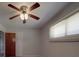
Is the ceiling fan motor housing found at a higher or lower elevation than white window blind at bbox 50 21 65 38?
higher

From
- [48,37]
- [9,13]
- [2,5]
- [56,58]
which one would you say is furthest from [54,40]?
[2,5]

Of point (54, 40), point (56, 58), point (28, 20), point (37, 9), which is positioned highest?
point (37, 9)

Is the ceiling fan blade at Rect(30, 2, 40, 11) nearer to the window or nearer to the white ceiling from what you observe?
the white ceiling

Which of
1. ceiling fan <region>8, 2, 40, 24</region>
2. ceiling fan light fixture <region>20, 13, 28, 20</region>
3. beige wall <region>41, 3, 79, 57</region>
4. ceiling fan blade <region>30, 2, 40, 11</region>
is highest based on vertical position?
ceiling fan blade <region>30, 2, 40, 11</region>

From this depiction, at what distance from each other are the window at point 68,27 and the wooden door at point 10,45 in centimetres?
44

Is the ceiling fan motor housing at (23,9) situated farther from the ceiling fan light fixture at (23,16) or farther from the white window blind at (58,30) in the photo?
the white window blind at (58,30)

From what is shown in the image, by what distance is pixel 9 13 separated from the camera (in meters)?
1.33

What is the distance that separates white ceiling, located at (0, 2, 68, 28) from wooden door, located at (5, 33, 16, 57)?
111mm

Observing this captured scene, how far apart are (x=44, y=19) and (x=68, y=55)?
1.48 feet

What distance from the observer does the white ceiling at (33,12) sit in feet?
4.37

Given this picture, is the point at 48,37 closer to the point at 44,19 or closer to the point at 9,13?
the point at 44,19

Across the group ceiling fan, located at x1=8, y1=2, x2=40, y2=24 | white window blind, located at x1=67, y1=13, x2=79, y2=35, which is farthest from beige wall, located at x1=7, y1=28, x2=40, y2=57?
white window blind, located at x1=67, y1=13, x2=79, y2=35

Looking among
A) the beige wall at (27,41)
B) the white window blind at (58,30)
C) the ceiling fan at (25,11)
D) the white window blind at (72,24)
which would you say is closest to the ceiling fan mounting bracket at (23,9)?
the ceiling fan at (25,11)

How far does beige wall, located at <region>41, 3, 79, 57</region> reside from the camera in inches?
50.4
